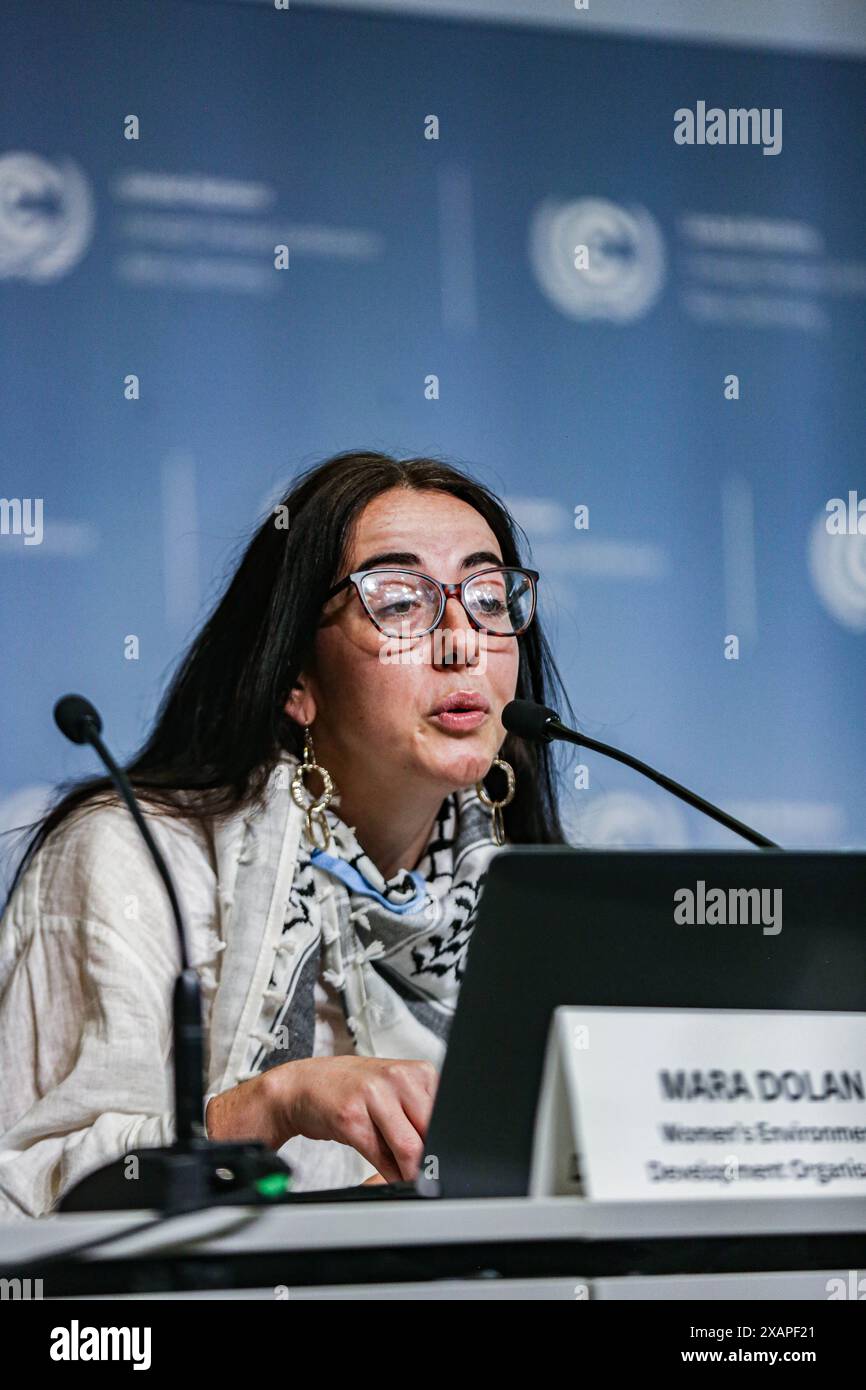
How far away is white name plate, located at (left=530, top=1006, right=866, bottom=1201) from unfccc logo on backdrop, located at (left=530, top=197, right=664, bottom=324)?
64.9 inches

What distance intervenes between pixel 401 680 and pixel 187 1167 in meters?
1.21

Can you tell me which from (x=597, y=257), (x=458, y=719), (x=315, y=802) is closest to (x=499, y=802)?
(x=458, y=719)

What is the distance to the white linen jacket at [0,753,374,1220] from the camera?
69.7 inches

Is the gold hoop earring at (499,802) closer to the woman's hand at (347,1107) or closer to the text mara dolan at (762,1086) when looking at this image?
the woman's hand at (347,1107)

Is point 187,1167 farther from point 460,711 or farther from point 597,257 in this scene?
point 597,257

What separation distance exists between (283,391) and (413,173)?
0.41m

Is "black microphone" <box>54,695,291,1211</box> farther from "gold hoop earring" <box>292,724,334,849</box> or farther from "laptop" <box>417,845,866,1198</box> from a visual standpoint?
"gold hoop earring" <box>292,724,334,849</box>

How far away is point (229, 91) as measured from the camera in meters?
2.32

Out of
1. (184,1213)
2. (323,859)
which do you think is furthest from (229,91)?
(184,1213)

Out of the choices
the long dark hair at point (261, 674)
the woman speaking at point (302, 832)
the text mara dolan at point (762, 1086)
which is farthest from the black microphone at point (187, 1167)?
the long dark hair at point (261, 674)

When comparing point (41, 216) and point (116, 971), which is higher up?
point (41, 216)

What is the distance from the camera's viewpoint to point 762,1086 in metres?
0.99

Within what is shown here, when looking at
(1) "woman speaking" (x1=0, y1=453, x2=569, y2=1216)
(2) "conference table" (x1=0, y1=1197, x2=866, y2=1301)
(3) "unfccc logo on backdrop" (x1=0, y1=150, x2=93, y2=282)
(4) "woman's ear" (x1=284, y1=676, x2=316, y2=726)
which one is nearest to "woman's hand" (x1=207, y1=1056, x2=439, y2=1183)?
(1) "woman speaking" (x1=0, y1=453, x2=569, y2=1216)
